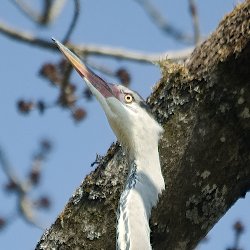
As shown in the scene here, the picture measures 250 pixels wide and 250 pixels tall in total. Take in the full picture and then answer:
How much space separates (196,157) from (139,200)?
0.26m

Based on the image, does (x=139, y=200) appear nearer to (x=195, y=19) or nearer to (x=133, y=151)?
(x=133, y=151)

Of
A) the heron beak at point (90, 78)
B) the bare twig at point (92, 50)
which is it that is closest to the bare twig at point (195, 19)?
the bare twig at point (92, 50)

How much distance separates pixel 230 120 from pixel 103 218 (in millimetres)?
599

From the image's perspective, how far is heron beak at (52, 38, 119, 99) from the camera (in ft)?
10.9

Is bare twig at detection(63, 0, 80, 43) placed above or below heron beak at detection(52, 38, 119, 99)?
above

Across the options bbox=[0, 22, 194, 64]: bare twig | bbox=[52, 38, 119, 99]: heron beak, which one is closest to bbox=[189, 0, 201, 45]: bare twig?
bbox=[0, 22, 194, 64]: bare twig

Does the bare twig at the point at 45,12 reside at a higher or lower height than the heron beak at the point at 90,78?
higher

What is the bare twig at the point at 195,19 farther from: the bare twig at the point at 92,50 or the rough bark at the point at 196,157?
the rough bark at the point at 196,157

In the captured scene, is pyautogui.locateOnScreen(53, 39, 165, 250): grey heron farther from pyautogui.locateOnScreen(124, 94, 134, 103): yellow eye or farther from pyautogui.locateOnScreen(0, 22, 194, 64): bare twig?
pyautogui.locateOnScreen(0, 22, 194, 64): bare twig

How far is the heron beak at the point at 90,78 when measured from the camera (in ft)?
10.9

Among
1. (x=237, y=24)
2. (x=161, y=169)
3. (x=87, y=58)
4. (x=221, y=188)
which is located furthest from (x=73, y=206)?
(x=87, y=58)

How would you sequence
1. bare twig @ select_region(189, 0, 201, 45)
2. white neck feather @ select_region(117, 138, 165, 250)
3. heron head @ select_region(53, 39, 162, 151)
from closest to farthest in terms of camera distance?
white neck feather @ select_region(117, 138, 165, 250) → heron head @ select_region(53, 39, 162, 151) → bare twig @ select_region(189, 0, 201, 45)

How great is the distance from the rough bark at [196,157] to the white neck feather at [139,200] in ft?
0.24

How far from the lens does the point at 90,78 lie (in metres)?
3.36
